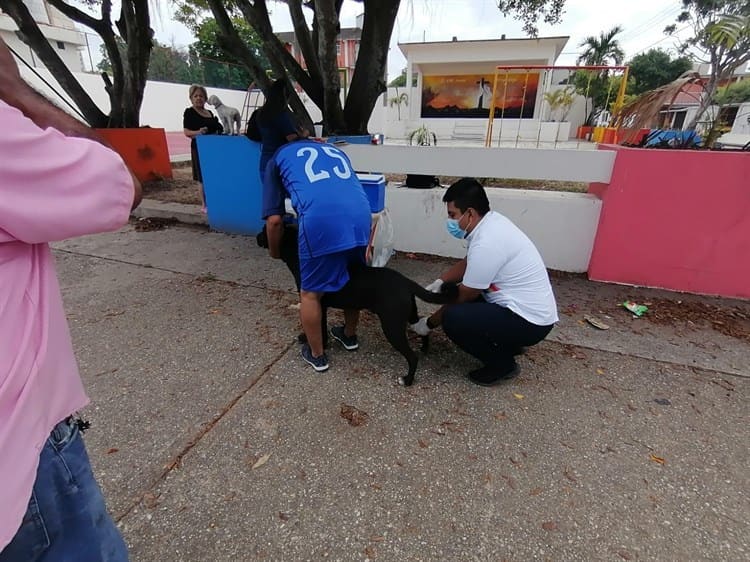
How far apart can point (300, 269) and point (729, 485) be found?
2.37m

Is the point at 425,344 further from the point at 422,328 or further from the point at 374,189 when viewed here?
the point at 374,189

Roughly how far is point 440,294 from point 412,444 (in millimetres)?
885

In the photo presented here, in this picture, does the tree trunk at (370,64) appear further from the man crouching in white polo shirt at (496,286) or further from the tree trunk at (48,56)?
the tree trunk at (48,56)

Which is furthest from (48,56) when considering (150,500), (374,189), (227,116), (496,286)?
(496,286)

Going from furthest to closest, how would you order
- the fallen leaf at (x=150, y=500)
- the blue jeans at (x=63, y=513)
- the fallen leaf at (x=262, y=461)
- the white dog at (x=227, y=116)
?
1. the white dog at (x=227, y=116)
2. the fallen leaf at (x=262, y=461)
3. the fallen leaf at (x=150, y=500)
4. the blue jeans at (x=63, y=513)

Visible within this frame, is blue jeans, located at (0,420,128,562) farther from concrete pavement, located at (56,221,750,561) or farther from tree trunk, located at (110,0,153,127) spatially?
tree trunk, located at (110,0,153,127)

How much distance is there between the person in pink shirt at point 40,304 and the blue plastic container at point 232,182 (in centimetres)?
422

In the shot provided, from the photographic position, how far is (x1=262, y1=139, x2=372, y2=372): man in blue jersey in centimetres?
227

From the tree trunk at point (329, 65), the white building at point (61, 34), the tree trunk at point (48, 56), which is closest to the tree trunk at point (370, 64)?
the tree trunk at point (329, 65)

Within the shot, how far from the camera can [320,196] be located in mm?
2262

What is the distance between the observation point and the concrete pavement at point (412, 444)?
1.65 m

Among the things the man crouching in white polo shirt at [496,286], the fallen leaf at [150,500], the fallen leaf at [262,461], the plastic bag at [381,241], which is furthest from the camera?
the plastic bag at [381,241]

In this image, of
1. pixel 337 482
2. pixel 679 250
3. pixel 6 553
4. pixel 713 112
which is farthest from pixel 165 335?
pixel 713 112

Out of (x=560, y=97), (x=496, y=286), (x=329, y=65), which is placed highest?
(x=560, y=97)
